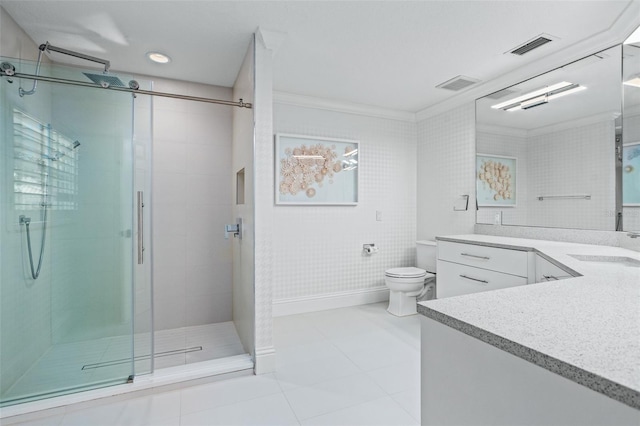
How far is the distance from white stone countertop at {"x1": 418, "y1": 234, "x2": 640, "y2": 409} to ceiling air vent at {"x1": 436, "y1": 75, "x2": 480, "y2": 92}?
7.63 ft

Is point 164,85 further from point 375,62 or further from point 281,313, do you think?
point 281,313

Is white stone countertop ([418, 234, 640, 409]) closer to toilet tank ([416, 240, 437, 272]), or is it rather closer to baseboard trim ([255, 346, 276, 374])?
baseboard trim ([255, 346, 276, 374])

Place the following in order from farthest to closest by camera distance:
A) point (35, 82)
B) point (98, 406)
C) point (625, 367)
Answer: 1. point (35, 82)
2. point (98, 406)
3. point (625, 367)

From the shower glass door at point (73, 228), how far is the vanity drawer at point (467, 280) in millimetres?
2410

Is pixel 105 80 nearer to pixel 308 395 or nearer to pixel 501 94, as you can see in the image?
pixel 308 395

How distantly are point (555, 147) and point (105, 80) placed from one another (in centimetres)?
330

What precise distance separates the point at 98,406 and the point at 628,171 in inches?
139

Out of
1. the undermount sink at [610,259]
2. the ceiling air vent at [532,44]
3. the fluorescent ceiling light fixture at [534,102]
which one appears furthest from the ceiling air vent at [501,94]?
the undermount sink at [610,259]

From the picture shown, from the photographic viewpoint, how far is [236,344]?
2.64 m

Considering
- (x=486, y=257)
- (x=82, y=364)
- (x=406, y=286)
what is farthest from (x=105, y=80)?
(x=406, y=286)

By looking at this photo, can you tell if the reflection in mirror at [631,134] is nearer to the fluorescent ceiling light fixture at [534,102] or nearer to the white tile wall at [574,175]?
the white tile wall at [574,175]

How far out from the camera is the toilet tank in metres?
3.48

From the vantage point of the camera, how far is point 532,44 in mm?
2305

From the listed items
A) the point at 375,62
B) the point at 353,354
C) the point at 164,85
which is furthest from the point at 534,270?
the point at 164,85
